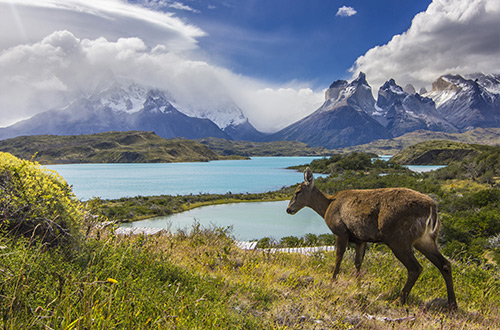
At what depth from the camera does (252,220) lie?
44656 mm

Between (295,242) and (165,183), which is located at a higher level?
(295,242)

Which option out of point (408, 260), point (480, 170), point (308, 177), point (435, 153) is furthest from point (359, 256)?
point (435, 153)

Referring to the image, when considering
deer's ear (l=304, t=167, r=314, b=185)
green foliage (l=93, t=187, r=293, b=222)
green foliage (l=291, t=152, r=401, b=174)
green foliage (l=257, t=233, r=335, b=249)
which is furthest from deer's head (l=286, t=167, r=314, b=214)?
green foliage (l=291, t=152, r=401, b=174)

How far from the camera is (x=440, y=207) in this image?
36.3 meters

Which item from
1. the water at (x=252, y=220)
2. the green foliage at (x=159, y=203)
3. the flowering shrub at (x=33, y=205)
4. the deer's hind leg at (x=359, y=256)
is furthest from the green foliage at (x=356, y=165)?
the flowering shrub at (x=33, y=205)

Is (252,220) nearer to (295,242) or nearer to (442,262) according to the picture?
(295,242)

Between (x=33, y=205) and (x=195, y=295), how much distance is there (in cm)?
286

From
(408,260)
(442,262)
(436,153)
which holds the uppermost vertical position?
(436,153)

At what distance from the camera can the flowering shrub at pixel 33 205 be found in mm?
4602

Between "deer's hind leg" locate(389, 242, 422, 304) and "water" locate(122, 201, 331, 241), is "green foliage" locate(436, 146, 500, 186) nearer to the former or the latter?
"water" locate(122, 201, 331, 241)

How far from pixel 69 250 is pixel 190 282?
1901mm

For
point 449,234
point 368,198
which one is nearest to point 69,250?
point 368,198

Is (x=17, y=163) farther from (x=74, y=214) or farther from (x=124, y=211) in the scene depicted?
(x=124, y=211)

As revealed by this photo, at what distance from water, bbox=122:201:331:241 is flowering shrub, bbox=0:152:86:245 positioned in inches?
1096
